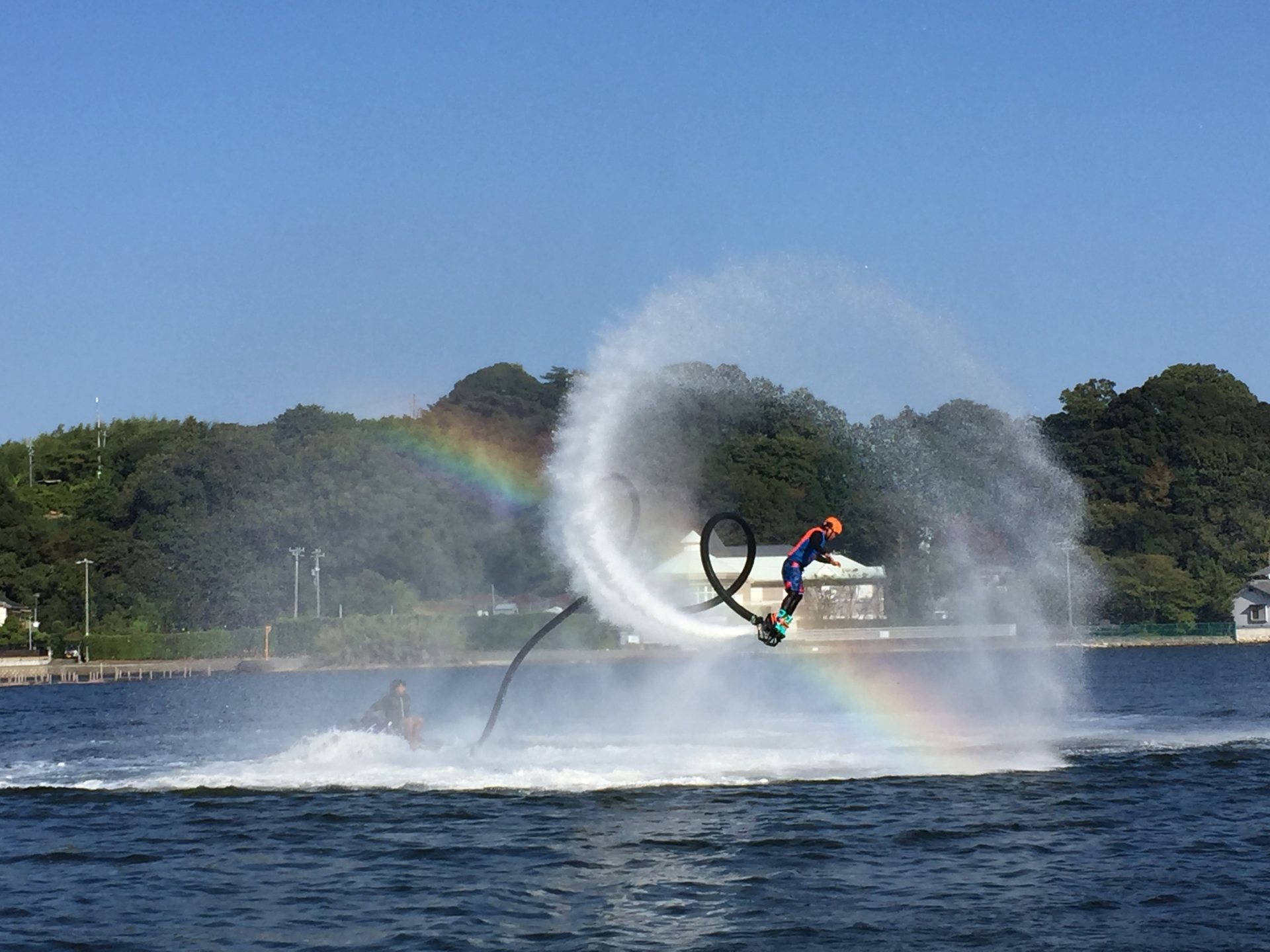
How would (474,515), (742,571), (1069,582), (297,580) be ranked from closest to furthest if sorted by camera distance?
(742,571), (1069,582), (297,580), (474,515)

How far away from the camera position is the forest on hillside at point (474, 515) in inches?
4434

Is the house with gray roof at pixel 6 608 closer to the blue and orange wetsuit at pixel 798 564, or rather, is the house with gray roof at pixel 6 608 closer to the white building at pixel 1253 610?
the white building at pixel 1253 610

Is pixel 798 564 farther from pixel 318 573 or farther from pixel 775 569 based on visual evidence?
pixel 318 573

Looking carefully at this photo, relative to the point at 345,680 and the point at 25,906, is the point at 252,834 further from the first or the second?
the point at 345,680

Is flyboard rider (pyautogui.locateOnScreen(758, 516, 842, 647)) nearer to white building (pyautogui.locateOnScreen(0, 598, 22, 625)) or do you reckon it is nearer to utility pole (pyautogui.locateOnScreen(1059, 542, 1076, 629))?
utility pole (pyautogui.locateOnScreen(1059, 542, 1076, 629))

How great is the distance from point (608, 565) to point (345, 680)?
5529 cm

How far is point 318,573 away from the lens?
117 metres

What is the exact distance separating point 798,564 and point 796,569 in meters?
0.12

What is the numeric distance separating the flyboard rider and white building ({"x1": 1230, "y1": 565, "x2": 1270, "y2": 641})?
350ft


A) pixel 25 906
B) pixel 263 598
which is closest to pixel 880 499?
pixel 263 598

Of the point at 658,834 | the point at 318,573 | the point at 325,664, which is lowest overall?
the point at 658,834

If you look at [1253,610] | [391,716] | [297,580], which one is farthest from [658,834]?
[1253,610]

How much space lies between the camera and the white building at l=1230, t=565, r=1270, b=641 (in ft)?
397

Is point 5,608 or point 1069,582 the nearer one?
point 1069,582
